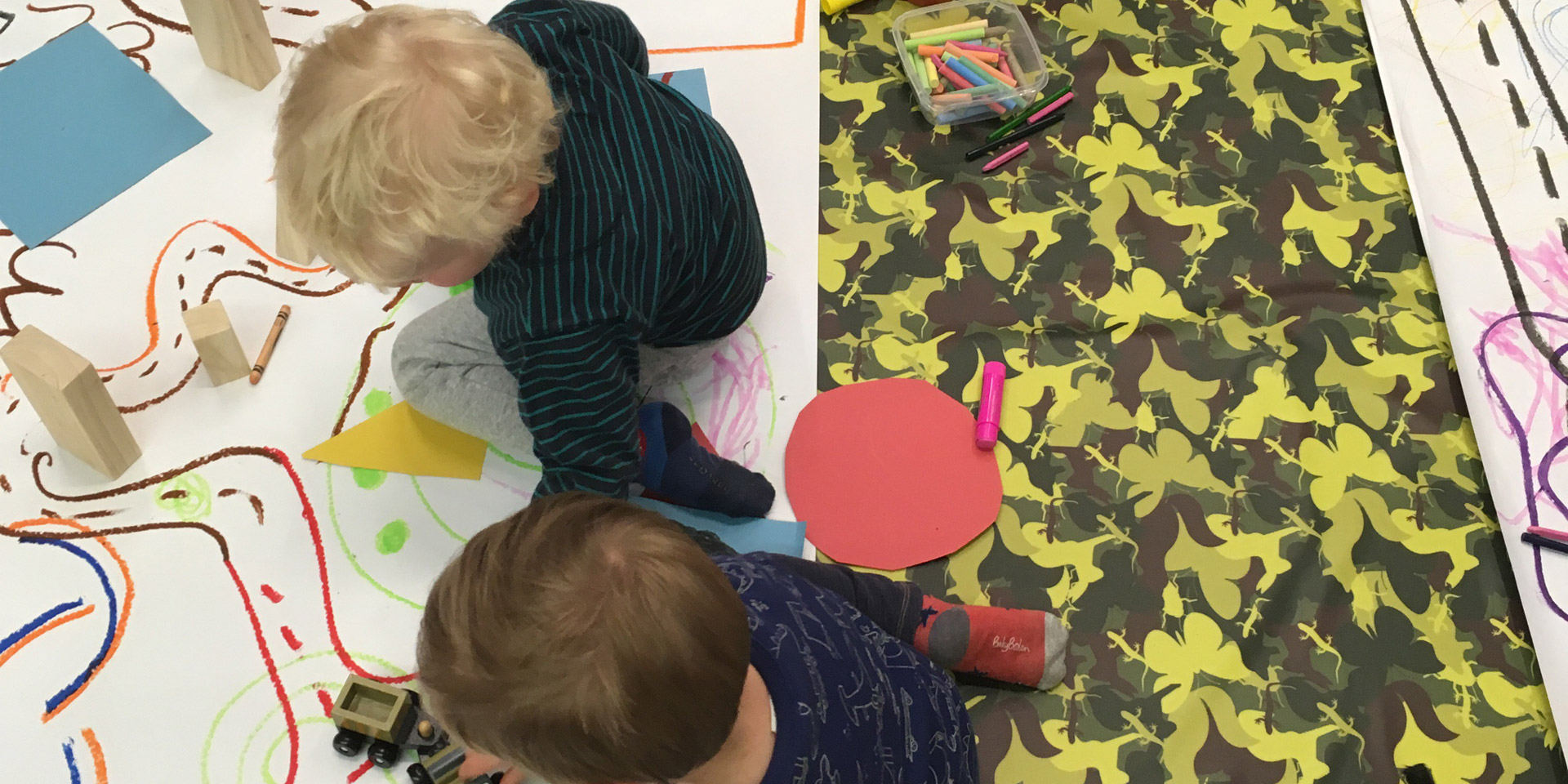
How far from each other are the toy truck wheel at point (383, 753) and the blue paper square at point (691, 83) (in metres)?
0.75

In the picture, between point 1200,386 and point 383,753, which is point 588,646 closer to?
point 383,753

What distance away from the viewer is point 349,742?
90cm

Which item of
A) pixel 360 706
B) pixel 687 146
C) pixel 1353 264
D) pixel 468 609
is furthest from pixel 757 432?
pixel 1353 264

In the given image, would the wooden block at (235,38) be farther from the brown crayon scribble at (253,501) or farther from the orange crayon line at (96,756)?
the orange crayon line at (96,756)

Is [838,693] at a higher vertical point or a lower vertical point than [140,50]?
lower

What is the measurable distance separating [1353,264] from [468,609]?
101 cm

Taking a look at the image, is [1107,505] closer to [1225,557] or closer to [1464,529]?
[1225,557]

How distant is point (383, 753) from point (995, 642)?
53 centimetres

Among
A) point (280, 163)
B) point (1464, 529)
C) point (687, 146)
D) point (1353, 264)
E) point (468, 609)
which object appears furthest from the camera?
point (1353, 264)

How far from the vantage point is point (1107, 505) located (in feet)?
3.39

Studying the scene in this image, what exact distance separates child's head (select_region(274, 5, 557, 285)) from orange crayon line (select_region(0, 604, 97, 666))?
0.47 m

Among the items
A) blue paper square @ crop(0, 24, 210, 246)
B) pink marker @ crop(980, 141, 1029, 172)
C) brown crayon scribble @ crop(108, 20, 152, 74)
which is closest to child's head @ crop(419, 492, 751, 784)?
pink marker @ crop(980, 141, 1029, 172)

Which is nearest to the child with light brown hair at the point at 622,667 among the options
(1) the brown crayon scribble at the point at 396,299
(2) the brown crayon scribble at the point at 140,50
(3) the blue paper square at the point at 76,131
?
(1) the brown crayon scribble at the point at 396,299

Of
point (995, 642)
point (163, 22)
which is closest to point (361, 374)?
point (163, 22)
